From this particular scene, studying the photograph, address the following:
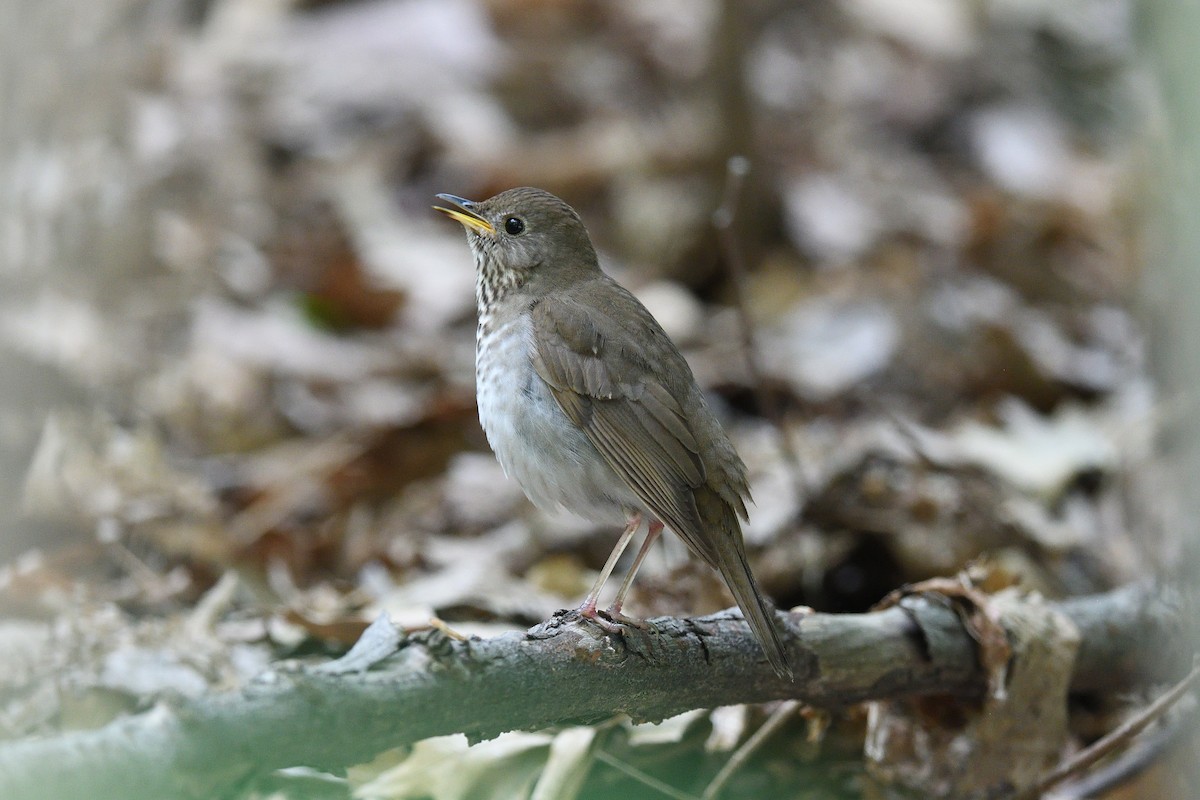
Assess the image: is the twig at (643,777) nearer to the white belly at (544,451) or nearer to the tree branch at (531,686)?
the tree branch at (531,686)

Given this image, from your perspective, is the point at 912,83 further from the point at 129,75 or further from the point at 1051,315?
the point at 129,75

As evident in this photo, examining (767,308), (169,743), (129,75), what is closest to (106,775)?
(169,743)

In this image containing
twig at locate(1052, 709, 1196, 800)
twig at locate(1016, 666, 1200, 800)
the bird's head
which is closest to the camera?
twig at locate(1016, 666, 1200, 800)

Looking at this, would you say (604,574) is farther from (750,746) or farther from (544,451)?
(750,746)

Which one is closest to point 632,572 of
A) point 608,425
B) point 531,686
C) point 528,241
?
point 608,425

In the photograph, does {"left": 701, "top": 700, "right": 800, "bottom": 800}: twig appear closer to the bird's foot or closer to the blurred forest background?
the blurred forest background

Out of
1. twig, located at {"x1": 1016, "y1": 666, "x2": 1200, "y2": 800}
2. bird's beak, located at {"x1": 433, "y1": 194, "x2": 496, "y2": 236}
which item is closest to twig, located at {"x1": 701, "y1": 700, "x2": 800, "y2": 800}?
twig, located at {"x1": 1016, "y1": 666, "x2": 1200, "y2": 800}

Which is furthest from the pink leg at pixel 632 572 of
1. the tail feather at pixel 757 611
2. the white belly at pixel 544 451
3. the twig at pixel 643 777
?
the twig at pixel 643 777

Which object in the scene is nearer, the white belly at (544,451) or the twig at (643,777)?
the twig at (643,777)
